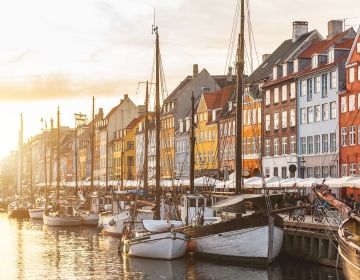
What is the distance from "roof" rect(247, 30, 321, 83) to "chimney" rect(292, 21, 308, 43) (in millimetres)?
674

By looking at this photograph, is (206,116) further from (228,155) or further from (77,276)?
(77,276)

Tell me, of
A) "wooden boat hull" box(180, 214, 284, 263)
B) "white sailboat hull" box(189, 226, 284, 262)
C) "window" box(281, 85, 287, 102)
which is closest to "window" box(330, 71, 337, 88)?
"window" box(281, 85, 287, 102)

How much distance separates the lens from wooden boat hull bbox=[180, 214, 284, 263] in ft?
146

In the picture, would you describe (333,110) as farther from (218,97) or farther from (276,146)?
(218,97)

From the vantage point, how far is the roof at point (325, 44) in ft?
268

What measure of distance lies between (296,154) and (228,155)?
18461 millimetres

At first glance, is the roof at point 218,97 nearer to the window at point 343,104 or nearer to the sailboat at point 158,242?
the window at point 343,104

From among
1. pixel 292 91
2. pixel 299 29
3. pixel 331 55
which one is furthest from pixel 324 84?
pixel 299 29

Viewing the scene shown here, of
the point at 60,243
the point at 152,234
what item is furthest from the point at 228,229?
the point at 60,243

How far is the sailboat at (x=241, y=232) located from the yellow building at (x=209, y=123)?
58362mm

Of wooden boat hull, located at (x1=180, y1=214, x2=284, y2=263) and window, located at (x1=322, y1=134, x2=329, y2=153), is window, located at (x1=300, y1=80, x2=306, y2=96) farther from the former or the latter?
wooden boat hull, located at (x1=180, y1=214, x2=284, y2=263)

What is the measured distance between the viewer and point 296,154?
284ft

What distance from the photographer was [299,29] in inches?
3787

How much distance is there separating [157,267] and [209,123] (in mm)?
64980
